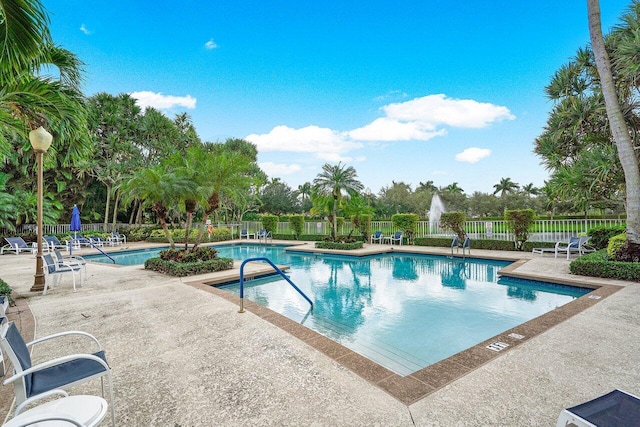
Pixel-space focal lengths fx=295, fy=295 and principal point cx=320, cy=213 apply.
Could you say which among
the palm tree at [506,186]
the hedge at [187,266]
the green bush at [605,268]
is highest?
the palm tree at [506,186]

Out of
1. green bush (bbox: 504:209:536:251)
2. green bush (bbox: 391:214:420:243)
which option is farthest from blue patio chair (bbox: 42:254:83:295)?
green bush (bbox: 504:209:536:251)

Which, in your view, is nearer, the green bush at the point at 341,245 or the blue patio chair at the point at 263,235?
the green bush at the point at 341,245

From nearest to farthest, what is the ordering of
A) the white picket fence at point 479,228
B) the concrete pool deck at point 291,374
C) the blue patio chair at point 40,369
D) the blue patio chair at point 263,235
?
the blue patio chair at point 40,369, the concrete pool deck at point 291,374, the white picket fence at point 479,228, the blue patio chair at point 263,235

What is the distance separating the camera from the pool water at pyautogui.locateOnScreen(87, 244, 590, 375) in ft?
15.0

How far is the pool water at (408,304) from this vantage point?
4562 mm

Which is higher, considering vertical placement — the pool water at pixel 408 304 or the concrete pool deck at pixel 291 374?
the concrete pool deck at pixel 291 374

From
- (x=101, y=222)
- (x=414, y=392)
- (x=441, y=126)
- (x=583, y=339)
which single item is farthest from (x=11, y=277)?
(x=441, y=126)

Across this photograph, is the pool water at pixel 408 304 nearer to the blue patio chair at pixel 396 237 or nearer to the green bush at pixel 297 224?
the blue patio chair at pixel 396 237

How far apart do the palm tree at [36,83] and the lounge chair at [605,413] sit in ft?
18.3

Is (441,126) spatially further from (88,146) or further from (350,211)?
(88,146)

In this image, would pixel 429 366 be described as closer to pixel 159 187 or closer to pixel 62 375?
pixel 62 375

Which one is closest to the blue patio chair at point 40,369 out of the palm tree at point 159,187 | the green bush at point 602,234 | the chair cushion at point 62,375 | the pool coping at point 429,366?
the chair cushion at point 62,375

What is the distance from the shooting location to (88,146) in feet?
20.6

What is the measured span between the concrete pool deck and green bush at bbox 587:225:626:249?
→ 25.3ft
